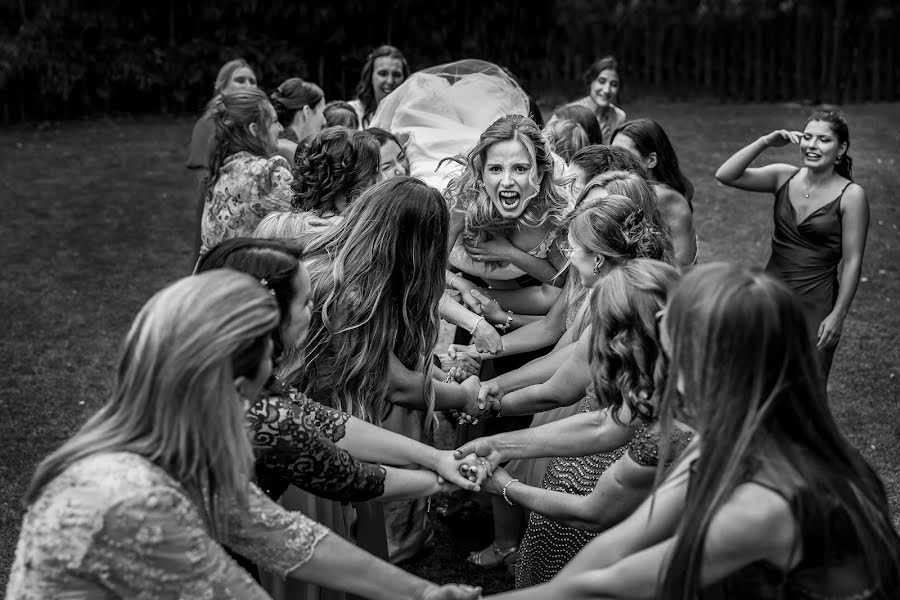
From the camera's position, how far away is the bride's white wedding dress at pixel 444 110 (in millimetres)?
6488

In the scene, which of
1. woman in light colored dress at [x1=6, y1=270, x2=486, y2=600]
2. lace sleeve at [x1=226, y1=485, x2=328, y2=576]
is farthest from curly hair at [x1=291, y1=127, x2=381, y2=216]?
woman in light colored dress at [x1=6, y1=270, x2=486, y2=600]

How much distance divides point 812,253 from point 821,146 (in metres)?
0.58

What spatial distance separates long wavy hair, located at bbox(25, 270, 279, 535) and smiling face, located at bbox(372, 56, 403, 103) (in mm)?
6237

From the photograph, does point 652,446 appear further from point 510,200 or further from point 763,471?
point 510,200

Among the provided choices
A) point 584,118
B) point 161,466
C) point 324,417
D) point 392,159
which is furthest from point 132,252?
point 161,466

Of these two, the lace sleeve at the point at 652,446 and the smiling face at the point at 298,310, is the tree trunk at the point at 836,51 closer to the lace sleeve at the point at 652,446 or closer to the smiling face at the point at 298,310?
the lace sleeve at the point at 652,446

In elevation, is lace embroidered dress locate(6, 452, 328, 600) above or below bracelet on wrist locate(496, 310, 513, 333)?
above

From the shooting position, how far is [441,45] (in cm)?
1709

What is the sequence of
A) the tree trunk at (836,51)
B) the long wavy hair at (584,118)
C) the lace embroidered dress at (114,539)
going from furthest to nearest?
the tree trunk at (836,51) → the long wavy hair at (584,118) → the lace embroidered dress at (114,539)

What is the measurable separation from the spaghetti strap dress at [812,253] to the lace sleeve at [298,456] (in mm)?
3307

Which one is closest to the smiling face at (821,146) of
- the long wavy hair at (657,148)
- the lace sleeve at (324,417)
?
the long wavy hair at (657,148)

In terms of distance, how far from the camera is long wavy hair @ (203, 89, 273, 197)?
19.1ft

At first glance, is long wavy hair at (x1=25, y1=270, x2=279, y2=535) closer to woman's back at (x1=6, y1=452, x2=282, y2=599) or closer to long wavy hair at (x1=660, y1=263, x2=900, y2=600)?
woman's back at (x1=6, y1=452, x2=282, y2=599)

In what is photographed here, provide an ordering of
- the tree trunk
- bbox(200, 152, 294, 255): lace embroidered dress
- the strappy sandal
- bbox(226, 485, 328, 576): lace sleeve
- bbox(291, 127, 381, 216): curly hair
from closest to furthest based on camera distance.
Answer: bbox(226, 485, 328, 576): lace sleeve < bbox(291, 127, 381, 216): curly hair < the strappy sandal < bbox(200, 152, 294, 255): lace embroidered dress < the tree trunk
